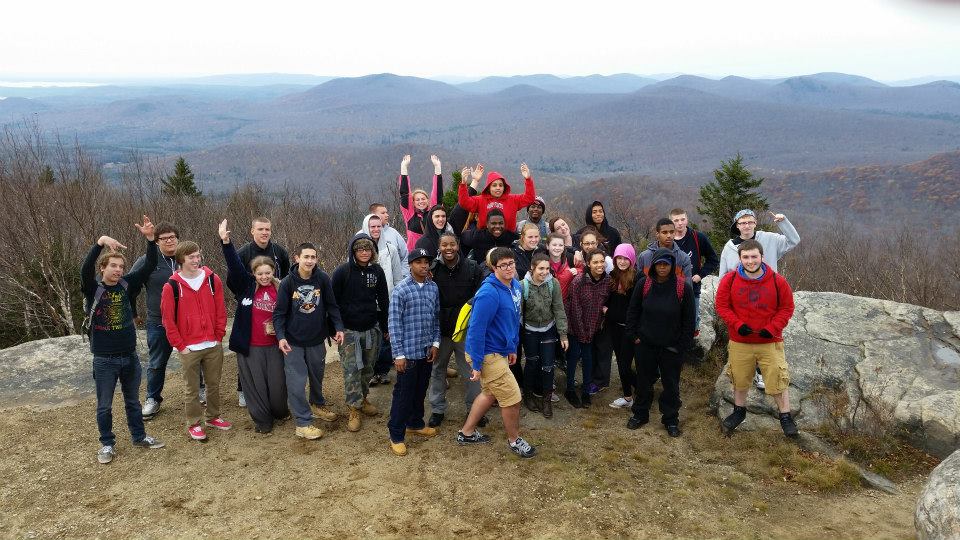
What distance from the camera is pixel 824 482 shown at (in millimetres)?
5605

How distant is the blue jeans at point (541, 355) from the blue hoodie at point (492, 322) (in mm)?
869

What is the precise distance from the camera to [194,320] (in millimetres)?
6125

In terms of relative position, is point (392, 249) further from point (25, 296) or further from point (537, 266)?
point (25, 296)

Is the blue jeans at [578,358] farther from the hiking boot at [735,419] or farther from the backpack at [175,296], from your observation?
the backpack at [175,296]

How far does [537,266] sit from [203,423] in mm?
4157

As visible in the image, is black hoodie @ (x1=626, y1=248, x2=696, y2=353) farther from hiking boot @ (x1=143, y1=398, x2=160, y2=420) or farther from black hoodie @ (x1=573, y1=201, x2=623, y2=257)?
hiking boot @ (x1=143, y1=398, x2=160, y2=420)

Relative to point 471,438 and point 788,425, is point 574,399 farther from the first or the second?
point 788,425

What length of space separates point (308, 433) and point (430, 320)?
1867 mm

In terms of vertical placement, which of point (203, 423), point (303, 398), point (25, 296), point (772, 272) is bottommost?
point (25, 296)

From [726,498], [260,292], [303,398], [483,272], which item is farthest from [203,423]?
[726,498]

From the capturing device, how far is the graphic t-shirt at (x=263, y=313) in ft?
20.9

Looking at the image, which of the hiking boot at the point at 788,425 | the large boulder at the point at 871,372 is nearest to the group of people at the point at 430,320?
the hiking boot at the point at 788,425

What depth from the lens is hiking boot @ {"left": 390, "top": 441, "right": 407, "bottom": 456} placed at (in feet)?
20.1

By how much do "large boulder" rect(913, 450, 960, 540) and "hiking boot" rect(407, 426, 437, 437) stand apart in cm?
431
